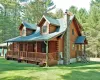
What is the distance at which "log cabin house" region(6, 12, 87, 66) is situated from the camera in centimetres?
2110

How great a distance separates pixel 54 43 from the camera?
2327 centimetres

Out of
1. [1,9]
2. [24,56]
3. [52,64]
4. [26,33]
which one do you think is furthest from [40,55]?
[1,9]

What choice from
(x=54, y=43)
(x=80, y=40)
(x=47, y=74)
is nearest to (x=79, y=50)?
(x=80, y=40)

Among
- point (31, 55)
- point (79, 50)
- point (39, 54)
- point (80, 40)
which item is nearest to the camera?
point (39, 54)

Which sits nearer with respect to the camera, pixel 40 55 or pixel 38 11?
pixel 40 55

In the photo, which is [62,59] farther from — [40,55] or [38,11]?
[38,11]

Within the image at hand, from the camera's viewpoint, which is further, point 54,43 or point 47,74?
point 54,43

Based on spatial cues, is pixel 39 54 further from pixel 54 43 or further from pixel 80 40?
pixel 80 40

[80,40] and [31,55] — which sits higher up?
[80,40]

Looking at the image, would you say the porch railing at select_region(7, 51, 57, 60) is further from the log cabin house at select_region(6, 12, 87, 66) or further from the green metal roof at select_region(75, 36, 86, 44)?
the green metal roof at select_region(75, 36, 86, 44)

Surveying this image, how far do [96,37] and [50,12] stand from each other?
21399 mm

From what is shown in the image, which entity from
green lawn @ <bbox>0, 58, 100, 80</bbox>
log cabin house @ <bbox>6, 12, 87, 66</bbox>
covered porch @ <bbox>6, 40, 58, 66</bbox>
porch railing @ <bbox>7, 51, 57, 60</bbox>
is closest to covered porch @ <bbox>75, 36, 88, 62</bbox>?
log cabin house @ <bbox>6, 12, 87, 66</bbox>

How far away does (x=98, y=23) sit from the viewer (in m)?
39.7

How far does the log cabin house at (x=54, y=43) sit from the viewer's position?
2110 cm
